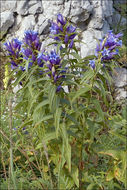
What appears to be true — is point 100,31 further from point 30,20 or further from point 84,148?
point 84,148

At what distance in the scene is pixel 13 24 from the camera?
5805mm

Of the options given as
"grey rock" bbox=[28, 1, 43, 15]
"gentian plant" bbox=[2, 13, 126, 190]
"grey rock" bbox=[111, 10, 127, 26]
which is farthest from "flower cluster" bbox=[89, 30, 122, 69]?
"grey rock" bbox=[111, 10, 127, 26]

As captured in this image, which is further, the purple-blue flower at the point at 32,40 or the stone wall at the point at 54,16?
the stone wall at the point at 54,16

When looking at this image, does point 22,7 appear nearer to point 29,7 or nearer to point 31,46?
point 29,7

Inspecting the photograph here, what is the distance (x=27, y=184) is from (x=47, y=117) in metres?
0.94

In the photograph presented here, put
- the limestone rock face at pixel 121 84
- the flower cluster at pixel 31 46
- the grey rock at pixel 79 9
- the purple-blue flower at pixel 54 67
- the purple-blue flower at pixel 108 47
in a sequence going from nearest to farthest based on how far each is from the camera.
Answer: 1. the purple-blue flower at pixel 54 67
2. the purple-blue flower at pixel 108 47
3. the flower cluster at pixel 31 46
4. the limestone rock face at pixel 121 84
5. the grey rock at pixel 79 9

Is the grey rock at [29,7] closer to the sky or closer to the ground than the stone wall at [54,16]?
closer to the sky

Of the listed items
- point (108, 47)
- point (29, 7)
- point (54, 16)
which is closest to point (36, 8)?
point (29, 7)

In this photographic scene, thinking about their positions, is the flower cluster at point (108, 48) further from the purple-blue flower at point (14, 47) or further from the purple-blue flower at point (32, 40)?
the purple-blue flower at point (14, 47)

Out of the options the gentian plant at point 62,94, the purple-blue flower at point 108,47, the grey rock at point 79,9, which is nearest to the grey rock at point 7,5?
the grey rock at point 79,9

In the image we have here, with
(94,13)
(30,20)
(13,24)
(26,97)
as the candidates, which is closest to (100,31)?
(94,13)

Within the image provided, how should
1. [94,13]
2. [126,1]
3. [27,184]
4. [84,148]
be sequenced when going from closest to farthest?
1. [84,148]
2. [27,184]
3. [94,13]
4. [126,1]

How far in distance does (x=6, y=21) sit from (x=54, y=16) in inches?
45.2

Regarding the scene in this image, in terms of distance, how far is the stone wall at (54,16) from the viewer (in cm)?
536
